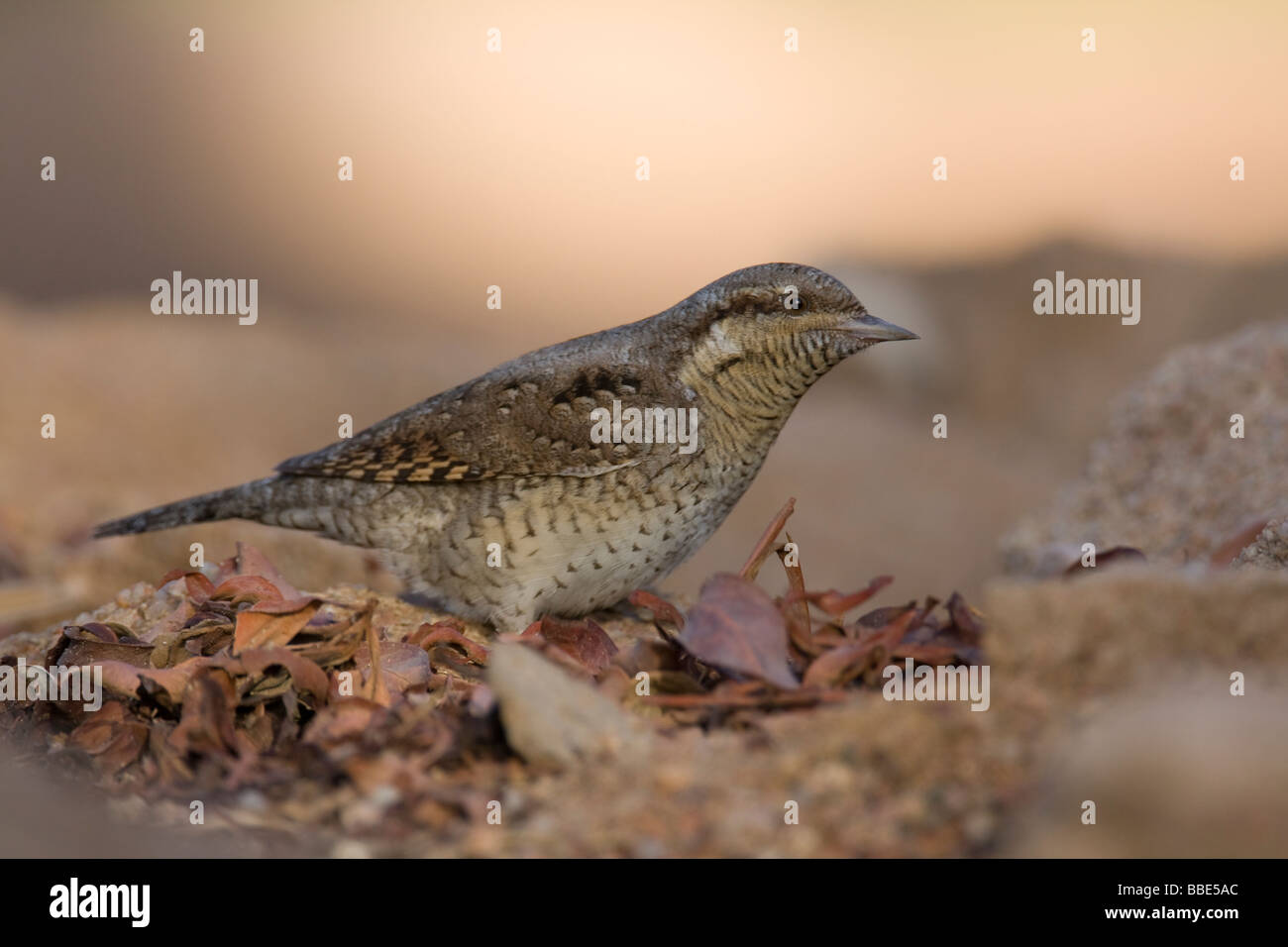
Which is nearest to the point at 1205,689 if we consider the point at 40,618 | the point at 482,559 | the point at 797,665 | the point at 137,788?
the point at 797,665

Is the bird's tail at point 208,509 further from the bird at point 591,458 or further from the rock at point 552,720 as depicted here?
the rock at point 552,720

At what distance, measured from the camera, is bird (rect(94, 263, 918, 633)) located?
4.04 metres

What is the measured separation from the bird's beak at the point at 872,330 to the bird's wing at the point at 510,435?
0.65 m

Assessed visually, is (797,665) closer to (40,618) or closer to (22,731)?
(22,731)

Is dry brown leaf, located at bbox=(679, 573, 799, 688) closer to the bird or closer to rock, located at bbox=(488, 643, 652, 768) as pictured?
rock, located at bbox=(488, 643, 652, 768)

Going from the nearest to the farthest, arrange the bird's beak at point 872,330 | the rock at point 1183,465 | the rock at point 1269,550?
1. the rock at point 1269,550
2. the bird's beak at point 872,330
3. the rock at point 1183,465

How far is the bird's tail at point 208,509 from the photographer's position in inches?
179

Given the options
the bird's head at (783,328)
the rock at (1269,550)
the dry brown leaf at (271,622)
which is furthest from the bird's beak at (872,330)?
the dry brown leaf at (271,622)

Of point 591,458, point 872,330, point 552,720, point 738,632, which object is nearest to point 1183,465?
point 872,330

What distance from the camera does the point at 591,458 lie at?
4035 millimetres

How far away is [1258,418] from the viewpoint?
559cm

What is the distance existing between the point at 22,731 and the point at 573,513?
1.79m

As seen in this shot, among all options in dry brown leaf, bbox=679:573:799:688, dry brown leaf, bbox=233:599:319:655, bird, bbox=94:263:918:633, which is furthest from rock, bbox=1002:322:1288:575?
dry brown leaf, bbox=233:599:319:655

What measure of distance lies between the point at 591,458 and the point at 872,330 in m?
1.07
